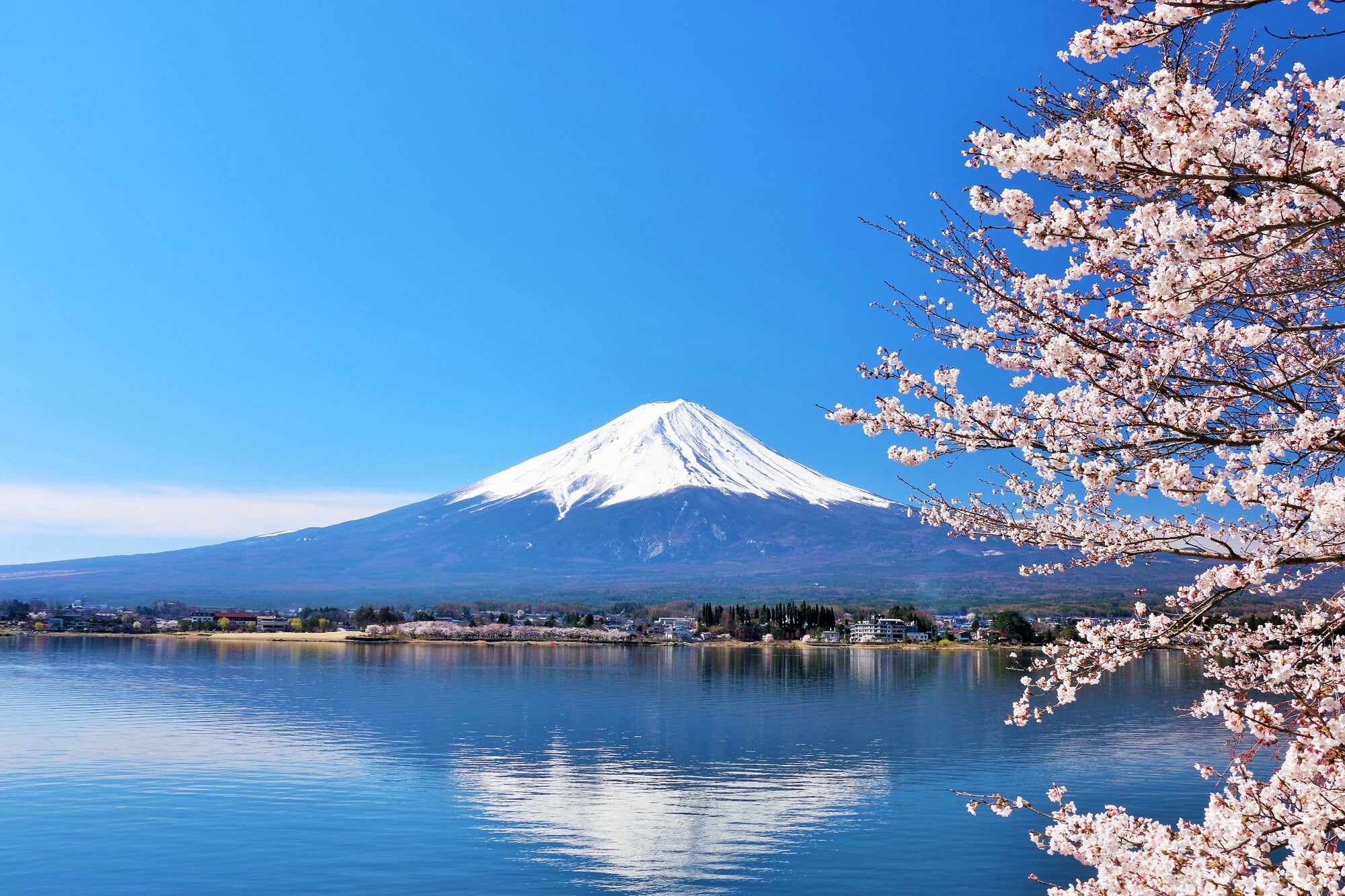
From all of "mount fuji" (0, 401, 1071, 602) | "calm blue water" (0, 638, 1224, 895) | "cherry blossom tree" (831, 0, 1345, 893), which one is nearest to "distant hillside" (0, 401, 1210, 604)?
"mount fuji" (0, 401, 1071, 602)

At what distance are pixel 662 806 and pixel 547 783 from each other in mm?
3502

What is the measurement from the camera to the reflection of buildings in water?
15.2m

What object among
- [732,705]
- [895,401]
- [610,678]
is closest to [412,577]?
[610,678]

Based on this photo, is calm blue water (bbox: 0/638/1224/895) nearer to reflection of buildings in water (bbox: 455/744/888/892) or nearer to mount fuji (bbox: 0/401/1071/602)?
reflection of buildings in water (bbox: 455/744/888/892)

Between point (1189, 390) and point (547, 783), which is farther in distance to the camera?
point (547, 783)

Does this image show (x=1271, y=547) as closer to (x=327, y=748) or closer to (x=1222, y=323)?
(x=1222, y=323)

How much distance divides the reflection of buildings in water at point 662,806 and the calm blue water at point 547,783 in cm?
8

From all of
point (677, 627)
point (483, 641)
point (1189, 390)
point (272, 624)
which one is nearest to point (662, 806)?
point (1189, 390)

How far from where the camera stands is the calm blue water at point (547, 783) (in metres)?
14.7

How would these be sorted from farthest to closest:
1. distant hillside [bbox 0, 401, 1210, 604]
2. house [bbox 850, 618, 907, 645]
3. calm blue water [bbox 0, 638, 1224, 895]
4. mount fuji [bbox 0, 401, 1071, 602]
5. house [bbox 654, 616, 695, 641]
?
1. mount fuji [bbox 0, 401, 1071, 602]
2. distant hillside [bbox 0, 401, 1210, 604]
3. house [bbox 654, 616, 695, 641]
4. house [bbox 850, 618, 907, 645]
5. calm blue water [bbox 0, 638, 1224, 895]

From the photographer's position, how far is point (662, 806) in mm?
19031

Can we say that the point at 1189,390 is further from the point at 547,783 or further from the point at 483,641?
the point at 483,641

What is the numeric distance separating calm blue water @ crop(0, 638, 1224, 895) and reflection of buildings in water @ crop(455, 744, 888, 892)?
0.08 m

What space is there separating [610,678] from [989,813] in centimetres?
3208
